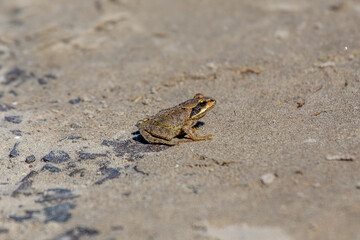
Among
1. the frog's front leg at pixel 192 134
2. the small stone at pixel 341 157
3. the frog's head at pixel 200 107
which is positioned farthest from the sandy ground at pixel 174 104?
the frog's head at pixel 200 107

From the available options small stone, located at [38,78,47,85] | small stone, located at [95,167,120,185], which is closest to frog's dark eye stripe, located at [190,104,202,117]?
small stone, located at [95,167,120,185]

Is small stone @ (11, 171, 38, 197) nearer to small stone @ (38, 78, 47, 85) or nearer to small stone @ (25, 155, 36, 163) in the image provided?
small stone @ (25, 155, 36, 163)

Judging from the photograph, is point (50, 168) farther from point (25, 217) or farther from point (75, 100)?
point (75, 100)

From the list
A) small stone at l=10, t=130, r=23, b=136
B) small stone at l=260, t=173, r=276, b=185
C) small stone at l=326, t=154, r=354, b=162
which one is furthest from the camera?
small stone at l=10, t=130, r=23, b=136

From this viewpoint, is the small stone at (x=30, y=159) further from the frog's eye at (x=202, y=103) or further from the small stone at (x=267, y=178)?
the small stone at (x=267, y=178)

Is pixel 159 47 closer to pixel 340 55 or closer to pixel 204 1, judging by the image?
pixel 204 1

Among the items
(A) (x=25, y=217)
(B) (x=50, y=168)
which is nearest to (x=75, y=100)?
(B) (x=50, y=168)

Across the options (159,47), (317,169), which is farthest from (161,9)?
(317,169)
